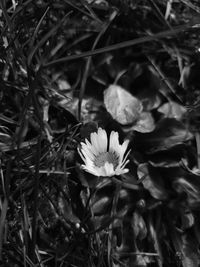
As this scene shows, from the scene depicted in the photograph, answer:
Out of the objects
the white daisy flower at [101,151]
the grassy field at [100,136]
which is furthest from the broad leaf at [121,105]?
the white daisy flower at [101,151]

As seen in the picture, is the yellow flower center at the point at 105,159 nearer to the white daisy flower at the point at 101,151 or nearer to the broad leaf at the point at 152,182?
the white daisy flower at the point at 101,151

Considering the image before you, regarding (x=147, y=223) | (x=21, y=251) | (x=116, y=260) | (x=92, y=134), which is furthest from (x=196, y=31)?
(x=21, y=251)

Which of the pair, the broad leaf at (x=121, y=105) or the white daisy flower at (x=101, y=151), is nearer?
the white daisy flower at (x=101, y=151)

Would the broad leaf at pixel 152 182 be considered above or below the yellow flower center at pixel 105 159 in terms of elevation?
below

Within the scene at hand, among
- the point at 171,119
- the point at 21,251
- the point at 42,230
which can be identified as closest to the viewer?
the point at 21,251

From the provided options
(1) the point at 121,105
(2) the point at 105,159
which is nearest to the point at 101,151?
(2) the point at 105,159

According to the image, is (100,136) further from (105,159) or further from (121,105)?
(121,105)

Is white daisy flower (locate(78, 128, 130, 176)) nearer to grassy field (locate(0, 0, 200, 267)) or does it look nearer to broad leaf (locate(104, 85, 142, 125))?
grassy field (locate(0, 0, 200, 267))

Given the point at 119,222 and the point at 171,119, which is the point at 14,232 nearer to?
the point at 119,222
